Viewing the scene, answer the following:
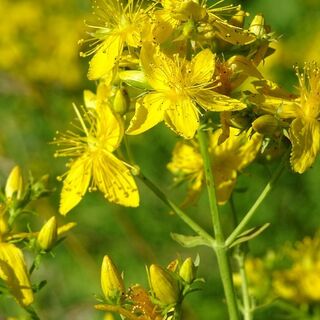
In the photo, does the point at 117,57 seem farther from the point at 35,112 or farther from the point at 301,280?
the point at 35,112

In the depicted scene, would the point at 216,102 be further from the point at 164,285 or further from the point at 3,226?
the point at 3,226

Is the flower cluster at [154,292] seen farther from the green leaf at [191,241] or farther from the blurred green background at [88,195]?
the blurred green background at [88,195]

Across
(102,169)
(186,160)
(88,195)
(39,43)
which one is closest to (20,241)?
(102,169)

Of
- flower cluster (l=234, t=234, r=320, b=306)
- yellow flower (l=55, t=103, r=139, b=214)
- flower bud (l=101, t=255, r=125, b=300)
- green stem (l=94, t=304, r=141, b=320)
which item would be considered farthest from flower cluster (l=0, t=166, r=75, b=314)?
flower cluster (l=234, t=234, r=320, b=306)

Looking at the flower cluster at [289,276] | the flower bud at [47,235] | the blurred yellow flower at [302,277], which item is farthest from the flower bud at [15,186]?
the blurred yellow flower at [302,277]

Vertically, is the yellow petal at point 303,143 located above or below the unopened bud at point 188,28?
below

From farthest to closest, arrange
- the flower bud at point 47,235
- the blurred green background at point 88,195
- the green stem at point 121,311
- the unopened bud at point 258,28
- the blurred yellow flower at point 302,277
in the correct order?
the blurred green background at point 88,195 < the blurred yellow flower at point 302,277 < the flower bud at point 47,235 < the unopened bud at point 258,28 < the green stem at point 121,311

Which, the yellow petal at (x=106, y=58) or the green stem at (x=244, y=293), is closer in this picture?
the yellow petal at (x=106, y=58)
